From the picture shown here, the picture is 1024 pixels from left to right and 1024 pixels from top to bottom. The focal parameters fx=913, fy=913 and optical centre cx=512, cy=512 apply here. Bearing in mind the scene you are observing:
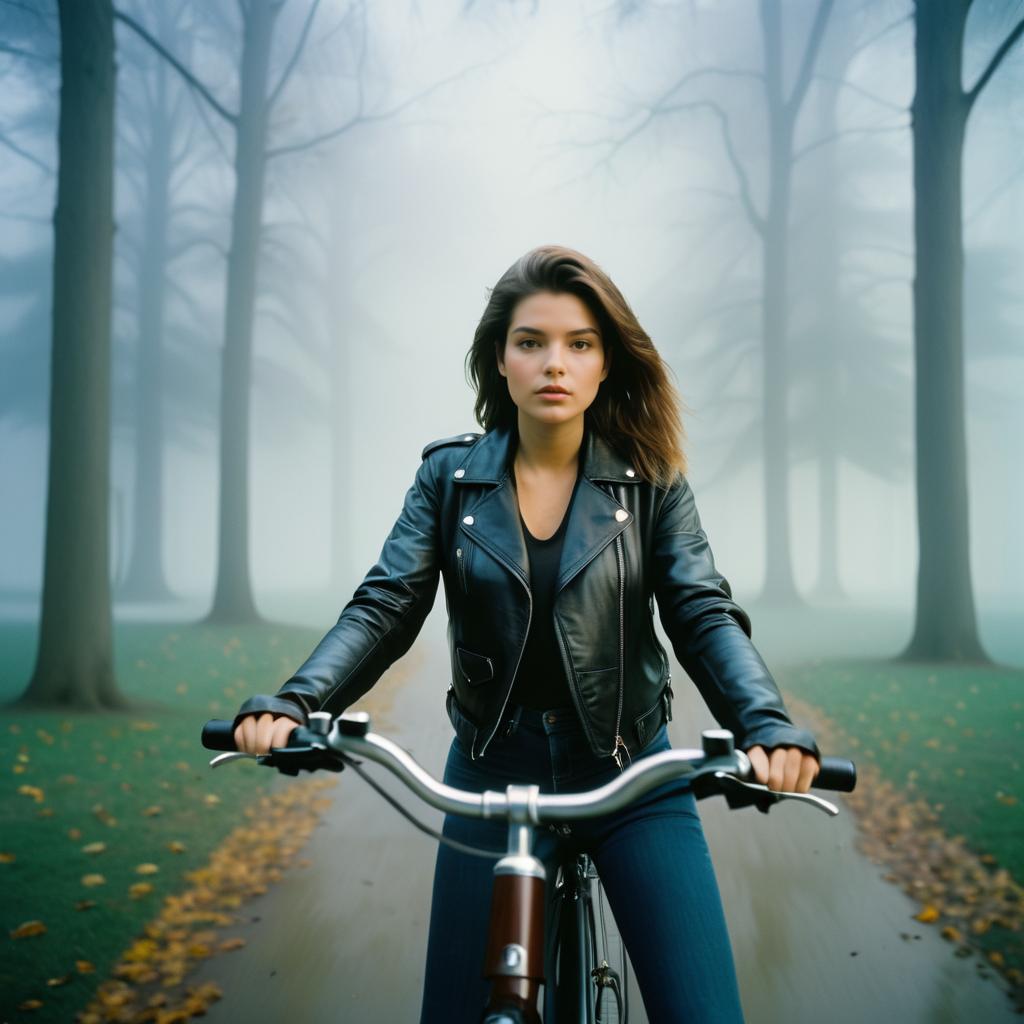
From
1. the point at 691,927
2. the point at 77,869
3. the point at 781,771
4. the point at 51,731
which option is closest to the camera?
the point at 781,771

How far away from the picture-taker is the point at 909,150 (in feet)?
29.1

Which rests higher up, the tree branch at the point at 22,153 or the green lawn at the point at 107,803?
the tree branch at the point at 22,153

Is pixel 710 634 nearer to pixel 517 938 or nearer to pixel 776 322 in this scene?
pixel 517 938

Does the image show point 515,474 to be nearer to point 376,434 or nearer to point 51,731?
point 51,731

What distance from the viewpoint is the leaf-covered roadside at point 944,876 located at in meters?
4.30

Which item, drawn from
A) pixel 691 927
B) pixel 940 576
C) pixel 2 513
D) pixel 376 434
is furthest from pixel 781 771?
pixel 376 434

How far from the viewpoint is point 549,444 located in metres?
2.35

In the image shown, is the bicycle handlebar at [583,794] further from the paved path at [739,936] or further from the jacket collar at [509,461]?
the paved path at [739,936]

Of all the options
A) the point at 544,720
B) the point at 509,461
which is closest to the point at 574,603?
the point at 544,720

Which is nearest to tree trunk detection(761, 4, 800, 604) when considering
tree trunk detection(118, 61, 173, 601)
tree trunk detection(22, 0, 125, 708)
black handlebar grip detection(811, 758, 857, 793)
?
tree trunk detection(118, 61, 173, 601)

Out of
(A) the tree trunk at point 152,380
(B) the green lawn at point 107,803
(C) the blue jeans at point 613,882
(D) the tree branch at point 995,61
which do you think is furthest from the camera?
(A) the tree trunk at point 152,380

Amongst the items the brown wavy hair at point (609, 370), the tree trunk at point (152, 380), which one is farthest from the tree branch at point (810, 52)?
the brown wavy hair at point (609, 370)

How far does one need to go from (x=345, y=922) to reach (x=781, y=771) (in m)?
3.59

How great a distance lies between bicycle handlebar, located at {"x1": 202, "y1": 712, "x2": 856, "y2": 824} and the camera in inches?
56.9
